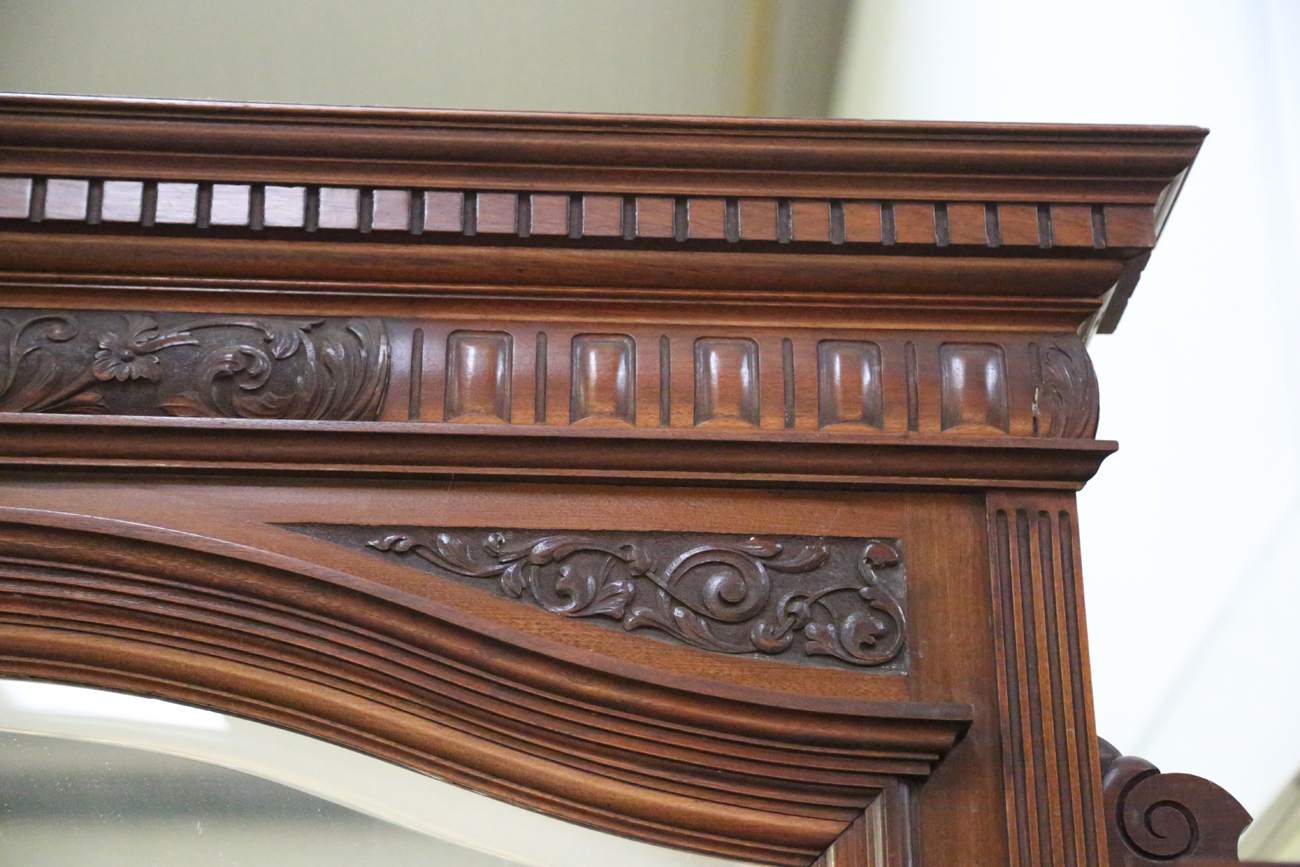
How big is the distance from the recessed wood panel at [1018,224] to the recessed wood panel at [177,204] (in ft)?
1.58

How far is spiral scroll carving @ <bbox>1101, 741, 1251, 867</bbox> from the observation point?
681mm

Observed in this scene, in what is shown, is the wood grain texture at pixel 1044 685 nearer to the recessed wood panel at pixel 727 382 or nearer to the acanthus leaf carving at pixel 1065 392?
the acanthus leaf carving at pixel 1065 392

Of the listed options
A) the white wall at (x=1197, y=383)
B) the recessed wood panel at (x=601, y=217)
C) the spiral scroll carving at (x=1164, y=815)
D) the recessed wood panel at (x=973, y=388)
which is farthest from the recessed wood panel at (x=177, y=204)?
the white wall at (x=1197, y=383)

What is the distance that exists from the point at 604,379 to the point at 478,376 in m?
0.08

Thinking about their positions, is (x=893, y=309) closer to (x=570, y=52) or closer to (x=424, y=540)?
(x=424, y=540)

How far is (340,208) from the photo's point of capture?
71 centimetres

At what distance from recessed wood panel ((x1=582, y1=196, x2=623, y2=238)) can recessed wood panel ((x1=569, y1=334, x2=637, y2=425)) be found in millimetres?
64

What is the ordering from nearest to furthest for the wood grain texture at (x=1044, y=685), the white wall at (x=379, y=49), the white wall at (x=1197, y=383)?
the wood grain texture at (x=1044, y=685)
the white wall at (x=1197, y=383)
the white wall at (x=379, y=49)

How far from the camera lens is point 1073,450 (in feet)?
2.32

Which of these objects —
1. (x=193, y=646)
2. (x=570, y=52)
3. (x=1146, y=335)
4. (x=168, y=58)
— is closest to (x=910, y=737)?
(x=193, y=646)

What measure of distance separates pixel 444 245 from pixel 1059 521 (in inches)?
16.0

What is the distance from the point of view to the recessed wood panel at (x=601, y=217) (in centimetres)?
71

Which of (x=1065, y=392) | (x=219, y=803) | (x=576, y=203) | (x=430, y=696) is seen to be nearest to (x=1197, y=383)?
(x=1065, y=392)

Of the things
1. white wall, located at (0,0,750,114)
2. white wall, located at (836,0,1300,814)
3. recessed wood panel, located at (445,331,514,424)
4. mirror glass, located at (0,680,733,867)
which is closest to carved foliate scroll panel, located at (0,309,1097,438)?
recessed wood panel, located at (445,331,514,424)
